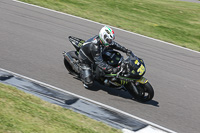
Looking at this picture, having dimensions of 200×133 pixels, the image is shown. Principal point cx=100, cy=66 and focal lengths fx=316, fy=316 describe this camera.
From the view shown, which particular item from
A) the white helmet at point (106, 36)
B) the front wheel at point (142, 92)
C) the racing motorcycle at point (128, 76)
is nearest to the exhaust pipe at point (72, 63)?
the racing motorcycle at point (128, 76)

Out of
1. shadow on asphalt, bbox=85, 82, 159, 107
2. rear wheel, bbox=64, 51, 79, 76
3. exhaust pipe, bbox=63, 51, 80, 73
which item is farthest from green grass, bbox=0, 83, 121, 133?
rear wheel, bbox=64, 51, 79, 76

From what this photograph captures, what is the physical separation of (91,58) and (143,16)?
9053 mm

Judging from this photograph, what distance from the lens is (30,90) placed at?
8.09 meters

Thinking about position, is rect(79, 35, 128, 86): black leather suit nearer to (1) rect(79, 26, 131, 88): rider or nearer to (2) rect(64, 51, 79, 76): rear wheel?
(1) rect(79, 26, 131, 88): rider

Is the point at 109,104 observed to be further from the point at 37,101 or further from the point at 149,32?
the point at 149,32

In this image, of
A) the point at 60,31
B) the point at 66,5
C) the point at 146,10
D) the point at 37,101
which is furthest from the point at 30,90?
the point at 146,10

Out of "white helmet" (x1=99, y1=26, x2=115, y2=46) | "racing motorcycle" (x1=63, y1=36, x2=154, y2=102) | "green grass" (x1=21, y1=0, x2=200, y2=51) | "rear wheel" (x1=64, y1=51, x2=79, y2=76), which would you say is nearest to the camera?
"racing motorcycle" (x1=63, y1=36, x2=154, y2=102)

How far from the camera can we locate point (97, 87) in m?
9.04

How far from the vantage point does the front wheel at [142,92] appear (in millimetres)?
8008

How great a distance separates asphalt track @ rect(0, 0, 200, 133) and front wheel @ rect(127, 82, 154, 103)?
17 cm

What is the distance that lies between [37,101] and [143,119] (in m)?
2.51

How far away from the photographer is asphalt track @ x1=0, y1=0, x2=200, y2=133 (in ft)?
26.4

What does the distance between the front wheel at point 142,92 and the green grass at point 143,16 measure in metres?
5.98

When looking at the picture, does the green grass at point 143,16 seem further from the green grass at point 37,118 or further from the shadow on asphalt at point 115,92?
the green grass at point 37,118
